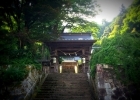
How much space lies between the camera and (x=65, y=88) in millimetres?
12305

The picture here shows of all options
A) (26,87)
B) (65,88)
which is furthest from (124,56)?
(26,87)

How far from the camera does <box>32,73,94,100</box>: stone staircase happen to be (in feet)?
36.3

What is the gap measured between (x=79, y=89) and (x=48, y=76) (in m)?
3.87

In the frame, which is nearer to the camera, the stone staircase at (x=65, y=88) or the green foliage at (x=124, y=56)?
the green foliage at (x=124, y=56)

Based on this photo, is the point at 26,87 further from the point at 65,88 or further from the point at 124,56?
the point at 124,56

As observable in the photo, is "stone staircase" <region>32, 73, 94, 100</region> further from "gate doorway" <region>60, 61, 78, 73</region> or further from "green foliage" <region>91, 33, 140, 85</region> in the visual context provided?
"gate doorway" <region>60, 61, 78, 73</region>

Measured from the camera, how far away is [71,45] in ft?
60.1

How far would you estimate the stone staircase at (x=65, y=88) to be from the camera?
11078 millimetres

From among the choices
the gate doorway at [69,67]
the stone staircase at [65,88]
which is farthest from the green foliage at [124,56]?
the gate doorway at [69,67]

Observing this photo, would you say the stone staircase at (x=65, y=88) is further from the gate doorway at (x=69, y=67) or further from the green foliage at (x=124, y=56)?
the gate doorway at (x=69, y=67)

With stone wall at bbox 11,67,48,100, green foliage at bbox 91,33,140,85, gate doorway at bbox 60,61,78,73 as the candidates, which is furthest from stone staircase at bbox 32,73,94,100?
gate doorway at bbox 60,61,78,73

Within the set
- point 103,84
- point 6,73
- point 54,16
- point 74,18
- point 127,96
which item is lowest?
point 127,96

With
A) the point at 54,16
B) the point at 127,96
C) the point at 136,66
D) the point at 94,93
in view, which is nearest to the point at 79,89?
the point at 94,93

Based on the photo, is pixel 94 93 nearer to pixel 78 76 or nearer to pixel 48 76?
pixel 78 76
